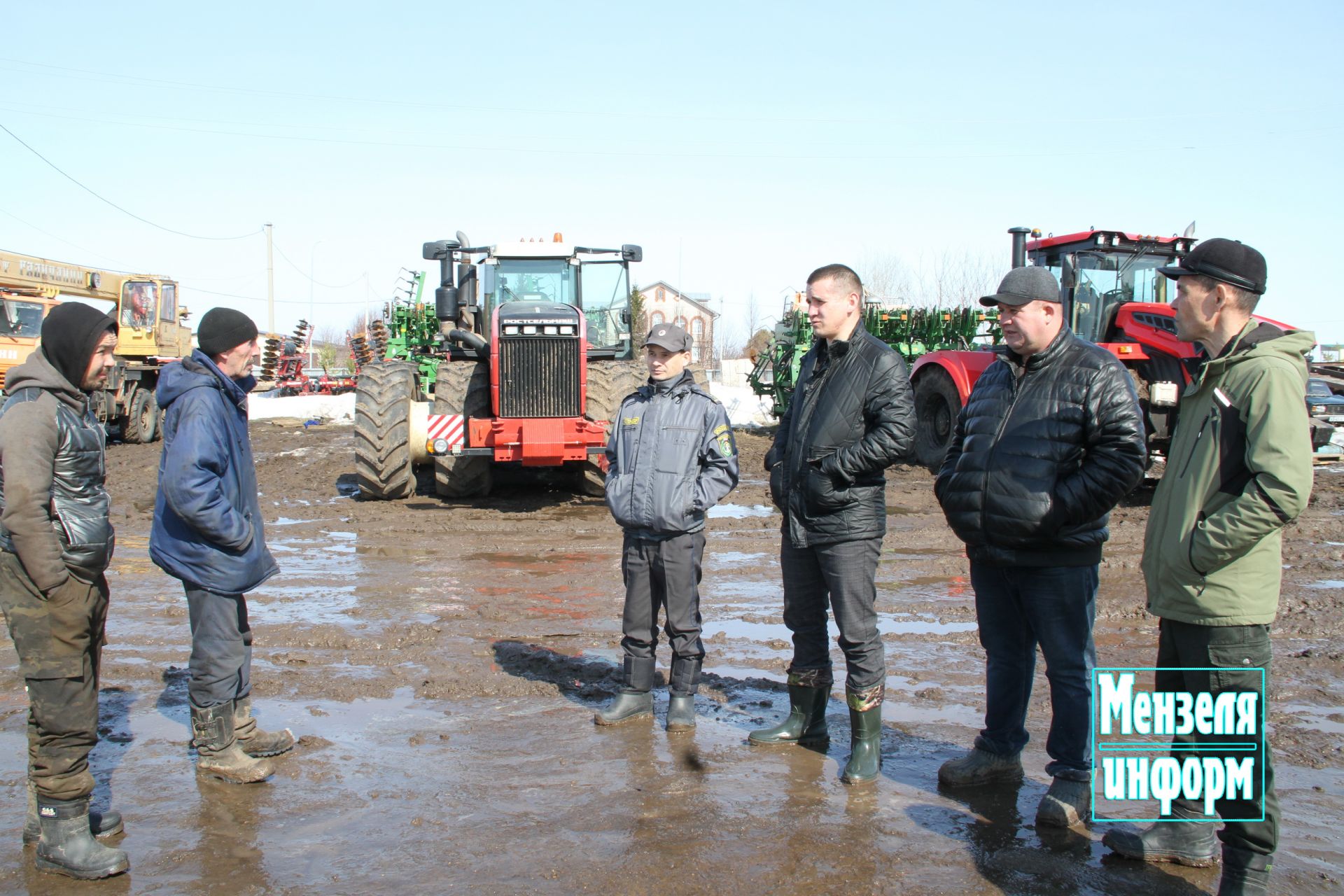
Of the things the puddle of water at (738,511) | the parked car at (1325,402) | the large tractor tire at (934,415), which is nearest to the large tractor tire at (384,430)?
the puddle of water at (738,511)

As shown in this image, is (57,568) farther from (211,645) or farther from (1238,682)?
(1238,682)

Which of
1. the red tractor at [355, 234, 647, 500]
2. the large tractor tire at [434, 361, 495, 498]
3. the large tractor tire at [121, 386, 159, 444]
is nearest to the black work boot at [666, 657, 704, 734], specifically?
the red tractor at [355, 234, 647, 500]

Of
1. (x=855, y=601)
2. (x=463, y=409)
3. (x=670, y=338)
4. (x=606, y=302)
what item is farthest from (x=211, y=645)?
(x=606, y=302)

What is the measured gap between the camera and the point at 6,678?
4832 millimetres

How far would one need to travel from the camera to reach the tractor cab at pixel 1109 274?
11086mm

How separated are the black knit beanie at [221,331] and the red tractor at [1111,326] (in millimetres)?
6919

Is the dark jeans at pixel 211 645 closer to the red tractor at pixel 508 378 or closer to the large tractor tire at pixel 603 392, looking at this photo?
the red tractor at pixel 508 378

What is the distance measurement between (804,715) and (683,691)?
531mm

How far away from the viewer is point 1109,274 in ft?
36.6

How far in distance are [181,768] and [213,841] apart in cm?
73

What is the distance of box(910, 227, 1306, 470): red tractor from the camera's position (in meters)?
9.70

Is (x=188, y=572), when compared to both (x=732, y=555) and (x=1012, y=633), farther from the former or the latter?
(x=732, y=555)

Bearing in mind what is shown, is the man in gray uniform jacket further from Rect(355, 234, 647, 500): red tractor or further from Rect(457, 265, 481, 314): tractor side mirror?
Rect(457, 265, 481, 314): tractor side mirror

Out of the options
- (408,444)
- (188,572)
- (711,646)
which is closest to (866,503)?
(711,646)
